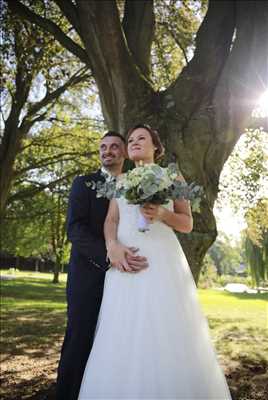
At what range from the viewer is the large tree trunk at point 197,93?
4.83 metres

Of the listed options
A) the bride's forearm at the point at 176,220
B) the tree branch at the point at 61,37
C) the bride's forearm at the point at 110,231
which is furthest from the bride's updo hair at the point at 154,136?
the tree branch at the point at 61,37

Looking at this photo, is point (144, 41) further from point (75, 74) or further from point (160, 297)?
point (75, 74)

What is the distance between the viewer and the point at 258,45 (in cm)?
489

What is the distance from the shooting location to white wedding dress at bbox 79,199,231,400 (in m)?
2.62

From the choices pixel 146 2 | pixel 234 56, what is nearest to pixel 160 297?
pixel 234 56

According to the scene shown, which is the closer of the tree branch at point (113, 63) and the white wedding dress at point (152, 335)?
the white wedding dress at point (152, 335)

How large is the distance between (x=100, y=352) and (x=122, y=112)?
9.86 ft

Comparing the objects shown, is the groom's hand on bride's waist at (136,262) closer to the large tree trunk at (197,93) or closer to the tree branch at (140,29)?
the large tree trunk at (197,93)

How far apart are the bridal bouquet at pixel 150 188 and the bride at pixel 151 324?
0.11m

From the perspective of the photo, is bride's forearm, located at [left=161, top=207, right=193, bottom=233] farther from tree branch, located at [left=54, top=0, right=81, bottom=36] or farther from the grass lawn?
tree branch, located at [left=54, top=0, right=81, bottom=36]

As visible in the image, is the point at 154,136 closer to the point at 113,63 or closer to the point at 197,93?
the point at 197,93

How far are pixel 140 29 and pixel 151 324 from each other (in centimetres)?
444

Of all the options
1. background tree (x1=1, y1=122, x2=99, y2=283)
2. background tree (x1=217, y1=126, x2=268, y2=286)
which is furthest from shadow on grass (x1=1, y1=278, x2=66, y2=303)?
background tree (x1=217, y1=126, x2=268, y2=286)

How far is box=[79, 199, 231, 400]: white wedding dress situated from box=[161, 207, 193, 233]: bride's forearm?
0.09m
